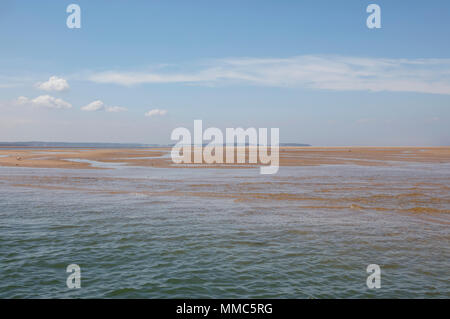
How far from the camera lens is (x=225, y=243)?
12.3 m

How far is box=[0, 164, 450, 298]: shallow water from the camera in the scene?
29.5ft

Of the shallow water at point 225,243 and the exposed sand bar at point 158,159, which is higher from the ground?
the exposed sand bar at point 158,159

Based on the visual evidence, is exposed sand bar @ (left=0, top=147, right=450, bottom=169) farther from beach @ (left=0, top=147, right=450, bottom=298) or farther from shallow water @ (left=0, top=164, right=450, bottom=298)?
beach @ (left=0, top=147, right=450, bottom=298)

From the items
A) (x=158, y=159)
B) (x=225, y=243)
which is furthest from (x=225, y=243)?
(x=158, y=159)

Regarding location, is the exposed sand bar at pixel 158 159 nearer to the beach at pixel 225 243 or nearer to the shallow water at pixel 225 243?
the shallow water at pixel 225 243

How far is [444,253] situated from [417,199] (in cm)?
964

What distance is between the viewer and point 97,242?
12219 mm

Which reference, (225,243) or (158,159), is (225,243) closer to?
(225,243)

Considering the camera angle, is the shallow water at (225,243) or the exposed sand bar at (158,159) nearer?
the shallow water at (225,243)

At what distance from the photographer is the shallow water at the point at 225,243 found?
8977 millimetres

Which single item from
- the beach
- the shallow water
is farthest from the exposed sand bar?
the beach

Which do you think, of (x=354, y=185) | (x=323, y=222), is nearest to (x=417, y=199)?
(x=354, y=185)

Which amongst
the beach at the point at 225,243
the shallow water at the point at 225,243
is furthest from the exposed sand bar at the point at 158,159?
the beach at the point at 225,243
